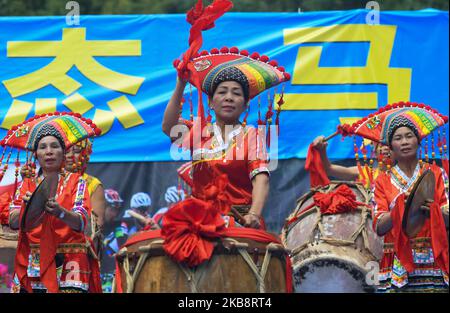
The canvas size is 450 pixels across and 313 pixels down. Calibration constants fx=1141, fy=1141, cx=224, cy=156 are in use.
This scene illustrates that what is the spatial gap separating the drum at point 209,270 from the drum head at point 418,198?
99 centimetres

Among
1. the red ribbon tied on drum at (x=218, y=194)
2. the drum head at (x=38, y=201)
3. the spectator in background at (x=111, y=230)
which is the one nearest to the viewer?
the red ribbon tied on drum at (x=218, y=194)

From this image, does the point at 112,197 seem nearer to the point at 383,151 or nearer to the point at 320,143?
the point at 320,143

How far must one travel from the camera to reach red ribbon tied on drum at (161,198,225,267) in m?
5.22

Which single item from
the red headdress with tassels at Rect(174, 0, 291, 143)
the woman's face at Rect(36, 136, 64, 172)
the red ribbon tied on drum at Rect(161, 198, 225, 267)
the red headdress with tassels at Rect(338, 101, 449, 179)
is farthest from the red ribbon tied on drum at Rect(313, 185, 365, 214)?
the red ribbon tied on drum at Rect(161, 198, 225, 267)

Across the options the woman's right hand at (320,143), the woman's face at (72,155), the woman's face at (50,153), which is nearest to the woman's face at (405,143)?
the woman's right hand at (320,143)

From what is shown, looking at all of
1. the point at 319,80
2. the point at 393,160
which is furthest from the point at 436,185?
the point at 319,80

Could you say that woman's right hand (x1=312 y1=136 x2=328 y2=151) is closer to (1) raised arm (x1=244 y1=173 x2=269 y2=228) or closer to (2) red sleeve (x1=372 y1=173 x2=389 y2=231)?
(2) red sleeve (x1=372 y1=173 x2=389 y2=231)

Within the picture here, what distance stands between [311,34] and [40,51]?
2196mm

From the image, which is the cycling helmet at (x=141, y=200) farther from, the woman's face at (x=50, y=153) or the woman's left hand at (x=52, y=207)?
the woman's left hand at (x=52, y=207)

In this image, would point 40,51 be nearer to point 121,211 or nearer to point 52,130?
point 121,211

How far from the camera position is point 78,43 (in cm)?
921

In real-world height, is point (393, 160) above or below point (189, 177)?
above

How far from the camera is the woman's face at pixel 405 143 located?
21.5 feet
